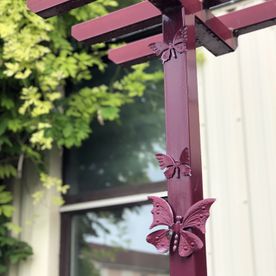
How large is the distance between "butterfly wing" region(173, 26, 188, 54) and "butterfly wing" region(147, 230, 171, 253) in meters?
0.46

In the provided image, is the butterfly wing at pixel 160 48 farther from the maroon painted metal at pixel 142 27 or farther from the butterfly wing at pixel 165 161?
the butterfly wing at pixel 165 161

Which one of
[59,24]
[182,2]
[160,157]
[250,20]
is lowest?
[160,157]

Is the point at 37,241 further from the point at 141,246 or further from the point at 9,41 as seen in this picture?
the point at 9,41

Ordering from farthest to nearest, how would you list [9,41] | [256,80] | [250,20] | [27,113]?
[27,113] < [9,41] < [256,80] < [250,20]

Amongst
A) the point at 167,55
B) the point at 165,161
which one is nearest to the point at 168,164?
the point at 165,161

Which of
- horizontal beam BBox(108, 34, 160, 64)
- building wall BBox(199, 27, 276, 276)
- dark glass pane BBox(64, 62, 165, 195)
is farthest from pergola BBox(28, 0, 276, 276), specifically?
dark glass pane BBox(64, 62, 165, 195)

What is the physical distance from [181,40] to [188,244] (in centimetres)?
52

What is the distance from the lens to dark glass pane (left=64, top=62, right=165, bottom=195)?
303cm

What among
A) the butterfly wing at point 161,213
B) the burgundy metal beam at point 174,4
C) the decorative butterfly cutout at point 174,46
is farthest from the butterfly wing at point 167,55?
the butterfly wing at point 161,213

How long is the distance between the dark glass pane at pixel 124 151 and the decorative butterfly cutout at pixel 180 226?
149cm

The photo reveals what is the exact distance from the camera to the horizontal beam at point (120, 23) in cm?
188

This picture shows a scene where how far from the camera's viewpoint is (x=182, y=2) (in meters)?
1.55

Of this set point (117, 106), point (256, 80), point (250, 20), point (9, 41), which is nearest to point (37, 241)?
point (117, 106)

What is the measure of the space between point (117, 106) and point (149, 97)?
208mm
